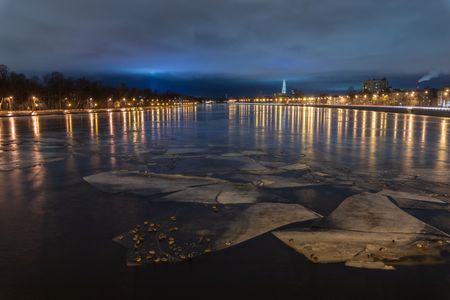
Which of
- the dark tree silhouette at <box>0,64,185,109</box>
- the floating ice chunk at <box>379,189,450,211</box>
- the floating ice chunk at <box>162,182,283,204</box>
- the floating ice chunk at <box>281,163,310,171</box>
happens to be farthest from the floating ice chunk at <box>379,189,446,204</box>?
the dark tree silhouette at <box>0,64,185,109</box>

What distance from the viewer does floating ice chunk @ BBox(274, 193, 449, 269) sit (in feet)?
17.6

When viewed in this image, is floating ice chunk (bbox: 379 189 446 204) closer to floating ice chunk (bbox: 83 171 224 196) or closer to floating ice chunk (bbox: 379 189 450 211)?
floating ice chunk (bbox: 379 189 450 211)

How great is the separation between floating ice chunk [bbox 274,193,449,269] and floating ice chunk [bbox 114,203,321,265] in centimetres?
56

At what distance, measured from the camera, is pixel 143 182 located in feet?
33.1

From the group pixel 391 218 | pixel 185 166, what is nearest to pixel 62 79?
pixel 185 166

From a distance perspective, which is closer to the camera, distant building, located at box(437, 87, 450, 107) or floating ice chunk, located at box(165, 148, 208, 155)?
floating ice chunk, located at box(165, 148, 208, 155)

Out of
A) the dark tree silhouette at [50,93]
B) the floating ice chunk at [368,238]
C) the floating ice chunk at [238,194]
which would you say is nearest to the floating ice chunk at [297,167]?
the floating ice chunk at [238,194]

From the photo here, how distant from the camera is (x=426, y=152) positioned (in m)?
16.0

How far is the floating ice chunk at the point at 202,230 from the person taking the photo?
18.2 ft

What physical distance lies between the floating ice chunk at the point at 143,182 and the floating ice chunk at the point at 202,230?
181 centimetres

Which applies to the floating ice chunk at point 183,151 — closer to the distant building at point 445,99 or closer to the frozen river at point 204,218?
the frozen river at point 204,218

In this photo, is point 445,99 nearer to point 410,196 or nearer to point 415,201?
point 410,196

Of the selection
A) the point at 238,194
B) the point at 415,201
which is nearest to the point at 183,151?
the point at 238,194

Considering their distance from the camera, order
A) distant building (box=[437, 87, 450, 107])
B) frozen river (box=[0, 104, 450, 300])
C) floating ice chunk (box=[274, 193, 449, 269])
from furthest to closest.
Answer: distant building (box=[437, 87, 450, 107]) < floating ice chunk (box=[274, 193, 449, 269]) < frozen river (box=[0, 104, 450, 300])
